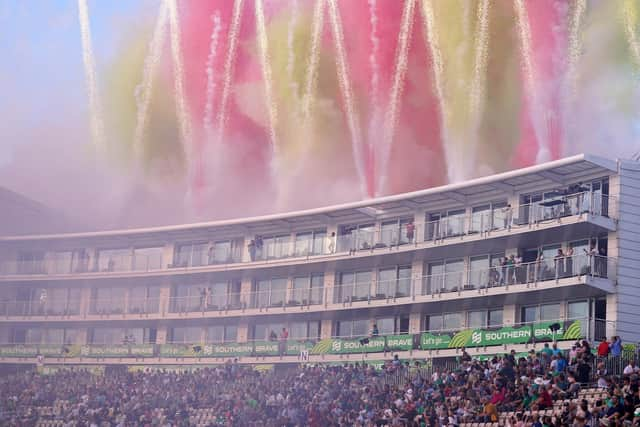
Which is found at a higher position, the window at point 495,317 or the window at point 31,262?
the window at point 31,262

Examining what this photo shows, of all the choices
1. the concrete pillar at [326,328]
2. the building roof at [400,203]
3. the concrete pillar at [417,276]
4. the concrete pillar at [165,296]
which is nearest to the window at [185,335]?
the concrete pillar at [165,296]

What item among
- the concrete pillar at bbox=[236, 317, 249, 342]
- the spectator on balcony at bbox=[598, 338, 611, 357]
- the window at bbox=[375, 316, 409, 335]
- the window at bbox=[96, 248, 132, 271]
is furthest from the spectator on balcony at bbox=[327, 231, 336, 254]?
the spectator on balcony at bbox=[598, 338, 611, 357]

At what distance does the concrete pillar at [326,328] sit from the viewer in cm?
6134

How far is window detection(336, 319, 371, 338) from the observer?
2361 inches

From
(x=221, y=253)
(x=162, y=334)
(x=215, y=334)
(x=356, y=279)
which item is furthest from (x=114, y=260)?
(x=356, y=279)

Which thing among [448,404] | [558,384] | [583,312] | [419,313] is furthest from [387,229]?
[558,384]

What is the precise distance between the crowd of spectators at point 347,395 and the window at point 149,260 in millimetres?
6622

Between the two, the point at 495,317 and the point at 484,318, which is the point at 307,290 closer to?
the point at 484,318

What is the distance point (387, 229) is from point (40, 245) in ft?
86.7

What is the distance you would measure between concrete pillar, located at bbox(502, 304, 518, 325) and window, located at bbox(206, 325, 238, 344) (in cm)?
1857

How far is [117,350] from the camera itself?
68.7 meters

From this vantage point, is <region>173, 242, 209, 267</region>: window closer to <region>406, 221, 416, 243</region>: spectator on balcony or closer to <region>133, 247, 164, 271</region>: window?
<region>133, 247, 164, 271</region>: window

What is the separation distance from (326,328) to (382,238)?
6174 millimetres

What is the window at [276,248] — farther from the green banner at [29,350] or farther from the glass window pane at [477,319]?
the green banner at [29,350]
